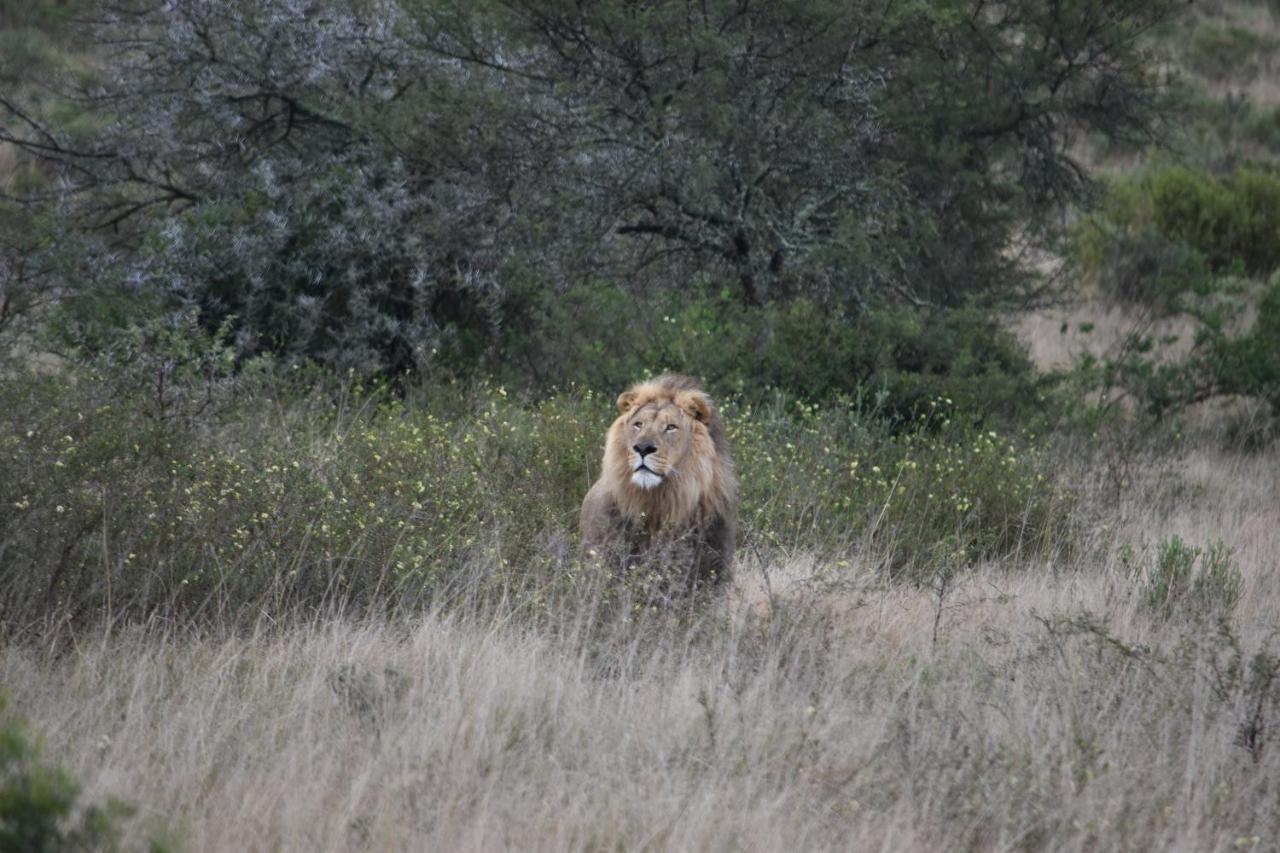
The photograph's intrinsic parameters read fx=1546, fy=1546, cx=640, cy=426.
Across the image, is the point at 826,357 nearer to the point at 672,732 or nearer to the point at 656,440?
the point at 656,440

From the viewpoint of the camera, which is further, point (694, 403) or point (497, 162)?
point (497, 162)

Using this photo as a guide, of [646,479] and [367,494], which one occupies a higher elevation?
[646,479]

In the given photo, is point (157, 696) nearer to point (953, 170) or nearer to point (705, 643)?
point (705, 643)

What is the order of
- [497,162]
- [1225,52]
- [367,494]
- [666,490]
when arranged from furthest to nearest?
[1225,52]
[497,162]
[367,494]
[666,490]

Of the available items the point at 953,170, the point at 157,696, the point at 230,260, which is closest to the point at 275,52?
the point at 230,260

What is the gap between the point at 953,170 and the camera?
12734 millimetres

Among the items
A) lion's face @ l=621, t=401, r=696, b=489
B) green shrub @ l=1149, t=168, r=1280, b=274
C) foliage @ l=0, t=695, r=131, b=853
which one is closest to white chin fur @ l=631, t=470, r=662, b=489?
lion's face @ l=621, t=401, r=696, b=489

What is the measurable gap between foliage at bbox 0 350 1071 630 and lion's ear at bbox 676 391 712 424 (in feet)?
2.44

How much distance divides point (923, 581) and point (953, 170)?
5875mm

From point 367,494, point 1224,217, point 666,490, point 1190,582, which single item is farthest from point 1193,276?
point 367,494

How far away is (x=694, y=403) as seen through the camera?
677 centimetres

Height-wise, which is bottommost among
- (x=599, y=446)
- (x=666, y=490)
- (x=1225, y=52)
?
(x=599, y=446)

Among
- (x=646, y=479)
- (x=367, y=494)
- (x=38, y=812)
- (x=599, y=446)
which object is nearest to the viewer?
(x=38, y=812)

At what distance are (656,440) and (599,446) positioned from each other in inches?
88.9
